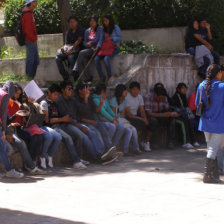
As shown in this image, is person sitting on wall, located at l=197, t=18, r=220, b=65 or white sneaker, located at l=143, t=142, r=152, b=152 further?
person sitting on wall, located at l=197, t=18, r=220, b=65

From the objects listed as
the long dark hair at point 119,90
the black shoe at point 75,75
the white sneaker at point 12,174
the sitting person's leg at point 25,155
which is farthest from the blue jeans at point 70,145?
the black shoe at point 75,75

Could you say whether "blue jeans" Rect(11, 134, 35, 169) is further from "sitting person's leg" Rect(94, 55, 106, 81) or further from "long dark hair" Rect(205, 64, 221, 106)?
"sitting person's leg" Rect(94, 55, 106, 81)

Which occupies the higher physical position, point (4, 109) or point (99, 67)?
point (99, 67)

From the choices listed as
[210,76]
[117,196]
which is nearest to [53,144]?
[117,196]

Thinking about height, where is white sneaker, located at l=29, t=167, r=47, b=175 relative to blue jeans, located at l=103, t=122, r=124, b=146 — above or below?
below

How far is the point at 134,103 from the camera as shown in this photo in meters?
12.1

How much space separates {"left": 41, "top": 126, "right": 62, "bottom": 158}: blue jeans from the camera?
9.68 meters

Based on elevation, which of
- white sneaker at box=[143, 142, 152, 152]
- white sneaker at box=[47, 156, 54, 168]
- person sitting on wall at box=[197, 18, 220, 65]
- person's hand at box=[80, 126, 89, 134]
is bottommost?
white sneaker at box=[143, 142, 152, 152]

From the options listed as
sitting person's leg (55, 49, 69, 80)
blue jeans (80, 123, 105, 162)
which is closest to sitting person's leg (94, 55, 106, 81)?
sitting person's leg (55, 49, 69, 80)

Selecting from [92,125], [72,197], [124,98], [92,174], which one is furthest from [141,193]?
[124,98]

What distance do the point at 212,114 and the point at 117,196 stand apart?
1.94 m

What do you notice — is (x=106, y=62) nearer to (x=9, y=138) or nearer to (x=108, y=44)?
(x=108, y=44)

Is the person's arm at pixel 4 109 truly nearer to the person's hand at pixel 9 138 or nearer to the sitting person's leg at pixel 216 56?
the person's hand at pixel 9 138

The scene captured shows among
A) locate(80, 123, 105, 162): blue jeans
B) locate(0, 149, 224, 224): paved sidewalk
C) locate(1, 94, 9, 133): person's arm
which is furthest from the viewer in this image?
locate(80, 123, 105, 162): blue jeans
